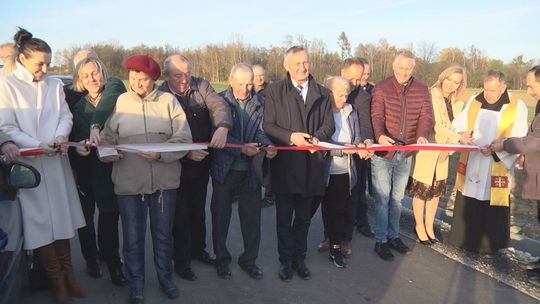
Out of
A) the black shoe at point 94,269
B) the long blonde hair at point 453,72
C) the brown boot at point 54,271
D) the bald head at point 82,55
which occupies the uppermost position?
the bald head at point 82,55

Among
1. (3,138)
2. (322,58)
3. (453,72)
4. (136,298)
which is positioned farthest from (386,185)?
(322,58)

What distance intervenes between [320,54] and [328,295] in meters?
A: 51.3

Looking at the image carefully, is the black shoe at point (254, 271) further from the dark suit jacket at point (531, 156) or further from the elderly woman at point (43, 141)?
the dark suit jacket at point (531, 156)

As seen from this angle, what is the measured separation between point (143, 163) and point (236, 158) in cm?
98

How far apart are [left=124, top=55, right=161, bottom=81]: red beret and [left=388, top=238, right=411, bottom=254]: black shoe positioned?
3406 millimetres

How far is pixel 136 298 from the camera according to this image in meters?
3.94

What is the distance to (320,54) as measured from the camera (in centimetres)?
5347

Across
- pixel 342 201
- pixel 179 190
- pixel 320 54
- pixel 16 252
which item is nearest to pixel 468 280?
pixel 342 201

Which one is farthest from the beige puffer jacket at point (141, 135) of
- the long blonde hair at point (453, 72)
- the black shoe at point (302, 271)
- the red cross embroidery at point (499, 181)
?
the red cross embroidery at point (499, 181)

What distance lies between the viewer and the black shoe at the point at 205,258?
4.88 meters

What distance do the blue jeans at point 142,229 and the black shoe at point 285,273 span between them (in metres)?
1.14

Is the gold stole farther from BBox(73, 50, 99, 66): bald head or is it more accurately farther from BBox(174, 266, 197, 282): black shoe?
BBox(73, 50, 99, 66): bald head

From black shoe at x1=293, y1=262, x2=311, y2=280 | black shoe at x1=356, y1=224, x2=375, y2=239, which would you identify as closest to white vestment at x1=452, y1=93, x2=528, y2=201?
black shoe at x1=356, y1=224, x2=375, y2=239

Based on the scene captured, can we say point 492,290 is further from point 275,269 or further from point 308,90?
point 308,90
